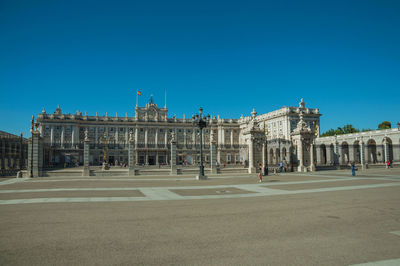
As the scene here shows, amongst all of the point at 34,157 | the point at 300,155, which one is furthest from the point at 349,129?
the point at 34,157

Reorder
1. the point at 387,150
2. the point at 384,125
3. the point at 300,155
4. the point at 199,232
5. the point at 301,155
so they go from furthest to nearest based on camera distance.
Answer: the point at 384,125 → the point at 387,150 → the point at 300,155 → the point at 301,155 → the point at 199,232

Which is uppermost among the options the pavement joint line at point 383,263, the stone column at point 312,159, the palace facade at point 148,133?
the palace facade at point 148,133

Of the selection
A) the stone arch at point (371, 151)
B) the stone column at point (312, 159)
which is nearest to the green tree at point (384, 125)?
the stone arch at point (371, 151)

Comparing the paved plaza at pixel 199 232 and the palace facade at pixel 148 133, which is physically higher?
the palace facade at pixel 148 133

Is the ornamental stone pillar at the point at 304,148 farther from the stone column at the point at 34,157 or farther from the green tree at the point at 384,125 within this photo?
the green tree at the point at 384,125

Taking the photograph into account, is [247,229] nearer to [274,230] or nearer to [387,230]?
[274,230]

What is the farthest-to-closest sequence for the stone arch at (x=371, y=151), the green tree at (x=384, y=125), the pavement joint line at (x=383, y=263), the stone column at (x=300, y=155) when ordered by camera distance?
the green tree at (x=384, y=125) < the stone arch at (x=371, y=151) < the stone column at (x=300, y=155) < the pavement joint line at (x=383, y=263)

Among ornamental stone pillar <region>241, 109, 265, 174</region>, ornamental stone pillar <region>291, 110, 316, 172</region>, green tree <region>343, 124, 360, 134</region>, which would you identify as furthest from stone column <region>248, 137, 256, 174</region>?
green tree <region>343, 124, 360, 134</region>

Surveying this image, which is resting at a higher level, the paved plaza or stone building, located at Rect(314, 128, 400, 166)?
stone building, located at Rect(314, 128, 400, 166)

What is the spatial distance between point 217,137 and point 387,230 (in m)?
99.8

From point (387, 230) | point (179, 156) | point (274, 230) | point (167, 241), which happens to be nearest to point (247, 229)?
point (274, 230)

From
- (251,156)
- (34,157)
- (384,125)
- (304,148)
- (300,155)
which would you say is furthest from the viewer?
(384,125)

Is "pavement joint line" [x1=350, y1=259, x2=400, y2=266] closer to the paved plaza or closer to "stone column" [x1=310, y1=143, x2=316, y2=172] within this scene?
the paved plaza

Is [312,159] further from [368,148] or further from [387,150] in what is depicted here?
[368,148]
